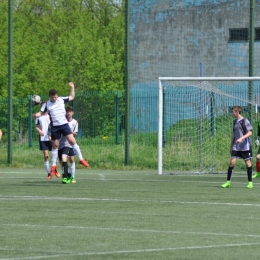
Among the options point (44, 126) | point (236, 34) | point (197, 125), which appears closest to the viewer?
point (44, 126)

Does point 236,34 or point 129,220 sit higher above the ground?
point 236,34

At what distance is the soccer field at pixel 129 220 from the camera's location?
9547 mm

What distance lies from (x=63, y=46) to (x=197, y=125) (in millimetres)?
24040

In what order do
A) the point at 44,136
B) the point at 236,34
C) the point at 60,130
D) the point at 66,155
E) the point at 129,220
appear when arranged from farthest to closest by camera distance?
the point at 236,34 < the point at 44,136 < the point at 66,155 < the point at 60,130 < the point at 129,220

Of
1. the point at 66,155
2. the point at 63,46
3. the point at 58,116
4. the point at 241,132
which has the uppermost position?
the point at 63,46

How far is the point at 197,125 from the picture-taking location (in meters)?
24.9

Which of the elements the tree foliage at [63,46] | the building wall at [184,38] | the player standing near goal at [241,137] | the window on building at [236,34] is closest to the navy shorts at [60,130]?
the player standing near goal at [241,137]

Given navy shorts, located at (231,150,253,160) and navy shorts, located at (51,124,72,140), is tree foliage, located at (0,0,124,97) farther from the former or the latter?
navy shorts, located at (231,150,253,160)

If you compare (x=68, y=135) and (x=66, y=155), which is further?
(x=66, y=155)

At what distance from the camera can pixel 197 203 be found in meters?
14.8

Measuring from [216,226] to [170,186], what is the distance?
7.19m

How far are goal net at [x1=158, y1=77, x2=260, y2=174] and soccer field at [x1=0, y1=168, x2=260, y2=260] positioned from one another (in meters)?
3.95

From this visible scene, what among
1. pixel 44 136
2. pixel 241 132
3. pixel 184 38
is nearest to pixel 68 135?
pixel 44 136

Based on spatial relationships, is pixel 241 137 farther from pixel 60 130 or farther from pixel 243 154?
pixel 60 130
